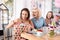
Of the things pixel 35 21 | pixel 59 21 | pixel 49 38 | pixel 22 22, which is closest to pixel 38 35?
pixel 49 38

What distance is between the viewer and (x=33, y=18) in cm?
313

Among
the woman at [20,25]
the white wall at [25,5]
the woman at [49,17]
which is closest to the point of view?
the woman at [20,25]

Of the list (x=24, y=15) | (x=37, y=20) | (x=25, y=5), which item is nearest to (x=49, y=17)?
(x=37, y=20)

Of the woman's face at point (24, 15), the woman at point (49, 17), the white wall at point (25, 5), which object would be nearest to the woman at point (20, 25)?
the woman's face at point (24, 15)

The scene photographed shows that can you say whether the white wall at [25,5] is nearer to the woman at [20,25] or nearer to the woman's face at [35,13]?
the woman's face at [35,13]

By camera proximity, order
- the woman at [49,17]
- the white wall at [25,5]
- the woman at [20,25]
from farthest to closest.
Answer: the woman at [49,17] < the white wall at [25,5] < the woman at [20,25]

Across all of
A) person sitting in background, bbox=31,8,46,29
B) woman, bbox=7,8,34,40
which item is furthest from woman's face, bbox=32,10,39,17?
woman, bbox=7,8,34,40

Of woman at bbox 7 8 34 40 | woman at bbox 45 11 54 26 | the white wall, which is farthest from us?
woman at bbox 45 11 54 26

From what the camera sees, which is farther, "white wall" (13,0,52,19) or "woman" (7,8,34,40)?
"white wall" (13,0,52,19)

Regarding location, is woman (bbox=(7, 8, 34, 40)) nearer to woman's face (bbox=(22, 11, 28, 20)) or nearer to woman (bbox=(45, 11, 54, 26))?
woman's face (bbox=(22, 11, 28, 20))

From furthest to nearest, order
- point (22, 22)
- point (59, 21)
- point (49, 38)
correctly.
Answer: point (59, 21) → point (22, 22) → point (49, 38)

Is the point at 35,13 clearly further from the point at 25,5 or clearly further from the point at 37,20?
the point at 25,5

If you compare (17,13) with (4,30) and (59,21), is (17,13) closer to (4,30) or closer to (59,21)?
(4,30)

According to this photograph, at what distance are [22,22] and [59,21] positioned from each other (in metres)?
0.92
